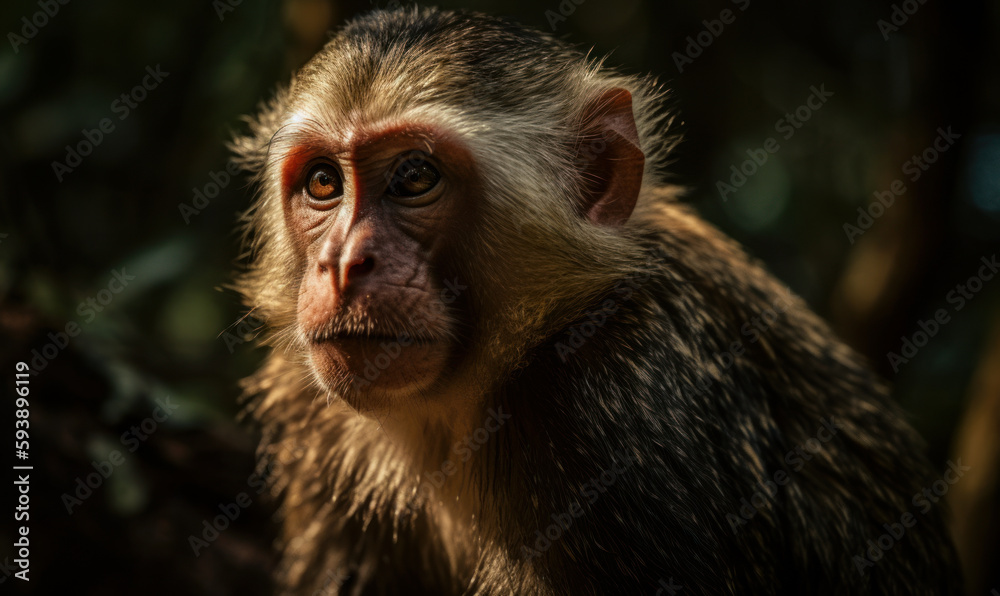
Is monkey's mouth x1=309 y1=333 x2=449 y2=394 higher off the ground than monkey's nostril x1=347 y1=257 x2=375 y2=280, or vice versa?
monkey's nostril x1=347 y1=257 x2=375 y2=280

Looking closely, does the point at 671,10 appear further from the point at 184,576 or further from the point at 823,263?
the point at 184,576

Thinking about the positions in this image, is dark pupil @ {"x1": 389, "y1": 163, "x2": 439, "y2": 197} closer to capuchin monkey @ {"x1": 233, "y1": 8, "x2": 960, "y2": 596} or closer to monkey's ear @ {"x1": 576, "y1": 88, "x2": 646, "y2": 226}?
capuchin monkey @ {"x1": 233, "y1": 8, "x2": 960, "y2": 596}

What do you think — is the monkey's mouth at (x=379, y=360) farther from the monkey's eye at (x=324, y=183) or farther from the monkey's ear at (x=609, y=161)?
the monkey's ear at (x=609, y=161)

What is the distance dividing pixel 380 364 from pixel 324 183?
87 centimetres

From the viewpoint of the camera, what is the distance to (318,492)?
168 inches

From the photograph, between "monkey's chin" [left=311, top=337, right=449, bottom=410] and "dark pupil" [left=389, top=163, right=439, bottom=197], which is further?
"dark pupil" [left=389, top=163, right=439, bottom=197]

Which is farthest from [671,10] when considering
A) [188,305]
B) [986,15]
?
[188,305]

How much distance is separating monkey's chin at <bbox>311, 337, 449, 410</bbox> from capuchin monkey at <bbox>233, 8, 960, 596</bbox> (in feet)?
0.03

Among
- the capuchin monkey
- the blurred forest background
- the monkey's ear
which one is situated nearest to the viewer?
the capuchin monkey

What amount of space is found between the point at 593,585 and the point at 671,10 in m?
6.29

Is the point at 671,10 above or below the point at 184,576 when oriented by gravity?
above

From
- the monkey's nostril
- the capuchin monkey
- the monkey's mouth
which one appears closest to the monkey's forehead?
the capuchin monkey

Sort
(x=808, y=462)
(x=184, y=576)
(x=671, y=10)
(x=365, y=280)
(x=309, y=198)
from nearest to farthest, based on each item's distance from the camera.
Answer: (x=365, y=280)
(x=309, y=198)
(x=808, y=462)
(x=184, y=576)
(x=671, y=10)

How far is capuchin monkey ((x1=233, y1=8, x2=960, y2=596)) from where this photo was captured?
3178 mm
